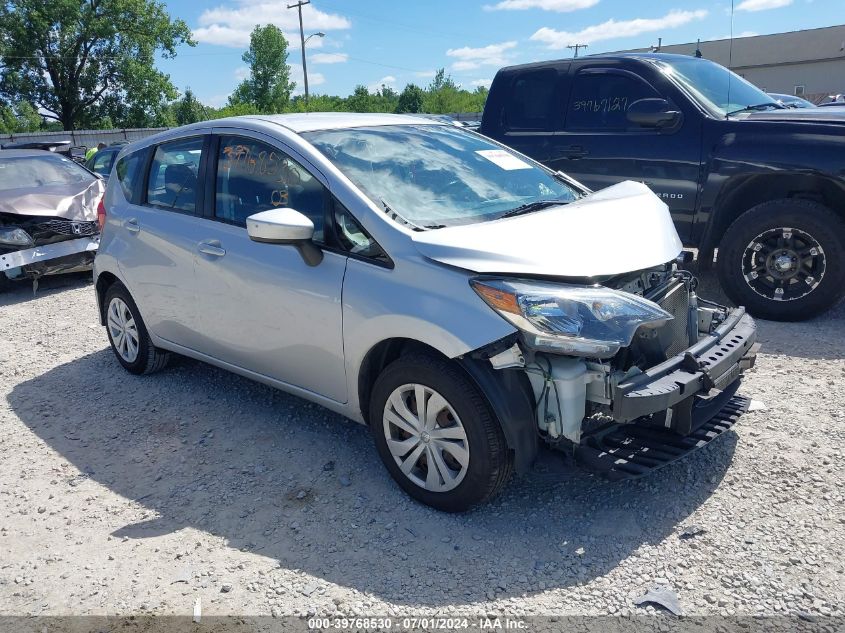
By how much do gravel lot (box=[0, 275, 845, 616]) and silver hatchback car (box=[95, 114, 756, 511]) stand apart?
31cm

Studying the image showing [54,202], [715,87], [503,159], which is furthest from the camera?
[54,202]

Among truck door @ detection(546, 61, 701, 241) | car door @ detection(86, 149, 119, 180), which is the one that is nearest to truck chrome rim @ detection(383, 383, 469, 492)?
truck door @ detection(546, 61, 701, 241)

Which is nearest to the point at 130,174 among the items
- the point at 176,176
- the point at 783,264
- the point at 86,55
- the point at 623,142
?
the point at 176,176

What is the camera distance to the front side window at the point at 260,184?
3.48 metres

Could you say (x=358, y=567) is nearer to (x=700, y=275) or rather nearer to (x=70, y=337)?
(x=70, y=337)

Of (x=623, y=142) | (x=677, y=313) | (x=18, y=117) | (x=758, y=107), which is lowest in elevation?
(x=677, y=313)

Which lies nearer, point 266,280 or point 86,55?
point 266,280

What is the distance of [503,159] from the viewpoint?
4168 mm

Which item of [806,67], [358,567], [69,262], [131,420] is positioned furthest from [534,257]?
[806,67]

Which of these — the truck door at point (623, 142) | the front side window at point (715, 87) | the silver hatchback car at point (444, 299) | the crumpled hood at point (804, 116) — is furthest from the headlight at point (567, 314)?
the front side window at point (715, 87)

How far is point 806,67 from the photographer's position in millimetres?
40438

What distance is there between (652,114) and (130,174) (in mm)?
4109

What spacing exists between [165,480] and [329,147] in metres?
1.97

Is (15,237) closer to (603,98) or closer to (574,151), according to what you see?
(574,151)
